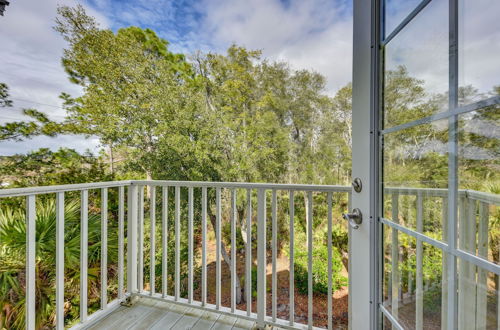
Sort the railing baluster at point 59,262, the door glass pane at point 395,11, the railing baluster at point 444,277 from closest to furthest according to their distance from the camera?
the railing baluster at point 444,277 < the door glass pane at point 395,11 < the railing baluster at point 59,262

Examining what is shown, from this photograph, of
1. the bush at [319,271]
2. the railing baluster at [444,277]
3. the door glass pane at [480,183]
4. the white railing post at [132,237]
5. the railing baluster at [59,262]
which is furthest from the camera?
the bush at [319,271]

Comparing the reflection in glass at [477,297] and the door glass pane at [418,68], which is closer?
the reflection in glass at [477,297]

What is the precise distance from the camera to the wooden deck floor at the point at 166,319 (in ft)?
5.27

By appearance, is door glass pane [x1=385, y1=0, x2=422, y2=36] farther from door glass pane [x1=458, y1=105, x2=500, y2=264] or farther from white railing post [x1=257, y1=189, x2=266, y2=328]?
white railing post [x1=257, y1=189, x2=266, y2=328]

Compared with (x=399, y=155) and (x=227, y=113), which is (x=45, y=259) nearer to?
(x=399, y=155)

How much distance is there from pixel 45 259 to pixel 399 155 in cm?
340

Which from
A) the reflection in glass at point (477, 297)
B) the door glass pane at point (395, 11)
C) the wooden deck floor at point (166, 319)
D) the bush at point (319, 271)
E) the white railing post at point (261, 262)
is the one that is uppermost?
the door glass pane at point (395, 11)

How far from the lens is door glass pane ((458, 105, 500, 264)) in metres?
0.44

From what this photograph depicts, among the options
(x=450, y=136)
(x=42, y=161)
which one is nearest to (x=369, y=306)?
(x=450, y=136)

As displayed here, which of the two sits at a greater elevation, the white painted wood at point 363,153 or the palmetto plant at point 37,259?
the white painted wood at point 363,153

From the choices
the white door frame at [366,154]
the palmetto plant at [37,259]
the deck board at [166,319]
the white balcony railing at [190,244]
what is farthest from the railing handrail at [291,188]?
the palmetto plant at [37,259]

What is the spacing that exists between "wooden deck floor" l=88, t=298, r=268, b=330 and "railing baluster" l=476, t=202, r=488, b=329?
4.85 ft

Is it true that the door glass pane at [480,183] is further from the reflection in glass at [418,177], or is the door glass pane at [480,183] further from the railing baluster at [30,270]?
the railing baluster at [30,270]

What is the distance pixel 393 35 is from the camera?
0.76 metres
